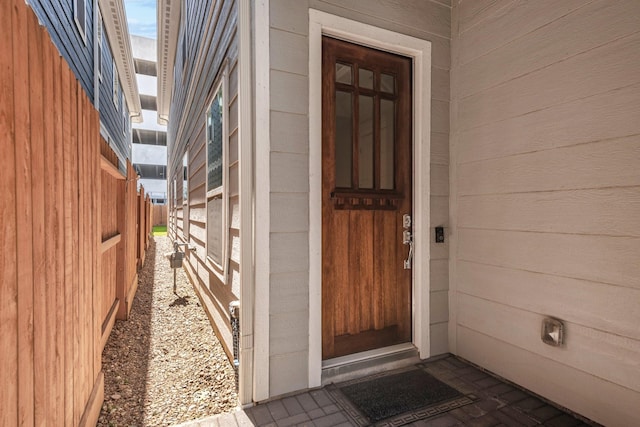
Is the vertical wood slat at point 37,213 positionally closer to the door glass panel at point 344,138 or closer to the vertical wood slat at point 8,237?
the vertical wood slat at point 8,237

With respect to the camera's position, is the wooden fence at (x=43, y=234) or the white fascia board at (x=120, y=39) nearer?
the wooden fence at (x=43, y=234)

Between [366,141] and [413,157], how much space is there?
1.33ft

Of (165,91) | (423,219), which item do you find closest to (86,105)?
(423,219)

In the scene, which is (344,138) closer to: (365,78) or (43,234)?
(365,78)

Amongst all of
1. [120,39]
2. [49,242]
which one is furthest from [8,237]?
[120,39]

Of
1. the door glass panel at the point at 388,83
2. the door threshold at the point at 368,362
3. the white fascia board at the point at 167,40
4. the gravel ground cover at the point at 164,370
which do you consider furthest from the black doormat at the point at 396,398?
the white fascia board at the point at 167,40

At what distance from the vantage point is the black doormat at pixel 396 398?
1.88 meters

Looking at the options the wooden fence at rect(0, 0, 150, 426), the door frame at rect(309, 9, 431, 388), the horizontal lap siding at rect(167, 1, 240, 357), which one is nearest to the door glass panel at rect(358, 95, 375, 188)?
the door frame at rect(309, 9, 431, 388)

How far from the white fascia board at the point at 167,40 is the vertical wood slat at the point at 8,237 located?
747cm

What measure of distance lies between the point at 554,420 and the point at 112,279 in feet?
12.0

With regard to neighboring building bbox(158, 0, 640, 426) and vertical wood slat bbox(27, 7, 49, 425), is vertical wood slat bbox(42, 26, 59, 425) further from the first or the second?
neighboring building bbox(158, 0, 640, 426)

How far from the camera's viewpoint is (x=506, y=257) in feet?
7.48

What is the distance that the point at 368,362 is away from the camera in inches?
93.7

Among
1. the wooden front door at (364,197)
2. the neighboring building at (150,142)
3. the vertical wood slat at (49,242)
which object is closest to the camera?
the vertical wood slat at (49,242)
